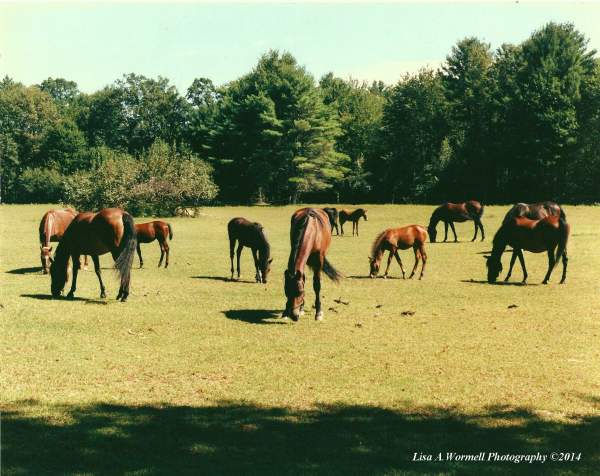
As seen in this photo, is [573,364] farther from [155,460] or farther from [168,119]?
[168,119]

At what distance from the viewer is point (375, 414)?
22.4 ft

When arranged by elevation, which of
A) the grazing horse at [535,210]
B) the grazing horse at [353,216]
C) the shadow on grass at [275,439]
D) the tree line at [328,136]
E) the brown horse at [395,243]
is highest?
the tree line at [328,136]

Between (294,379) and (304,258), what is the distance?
3751mm

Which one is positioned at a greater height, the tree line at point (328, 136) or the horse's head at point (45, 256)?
the tree line at point (328, 136)

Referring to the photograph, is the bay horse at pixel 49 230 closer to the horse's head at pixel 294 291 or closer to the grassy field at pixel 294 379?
the grassy field at pixel 294 379

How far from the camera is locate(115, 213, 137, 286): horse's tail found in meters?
13.2

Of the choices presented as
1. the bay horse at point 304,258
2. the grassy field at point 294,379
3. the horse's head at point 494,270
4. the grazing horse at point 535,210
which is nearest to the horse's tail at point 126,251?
the grassy field at point 294,379

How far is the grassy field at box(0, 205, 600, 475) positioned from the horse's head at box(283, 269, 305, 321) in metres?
0.41

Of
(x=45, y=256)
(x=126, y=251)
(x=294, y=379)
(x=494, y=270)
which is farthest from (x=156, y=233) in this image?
(x=294, y=379)

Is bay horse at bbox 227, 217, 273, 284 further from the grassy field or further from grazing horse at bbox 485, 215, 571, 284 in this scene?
grazing horse at bbox 485, 215, 571, 284

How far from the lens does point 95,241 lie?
14250mm

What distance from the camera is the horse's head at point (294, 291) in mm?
11047

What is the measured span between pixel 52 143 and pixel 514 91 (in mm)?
60029

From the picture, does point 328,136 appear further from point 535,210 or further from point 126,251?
point 126,251
